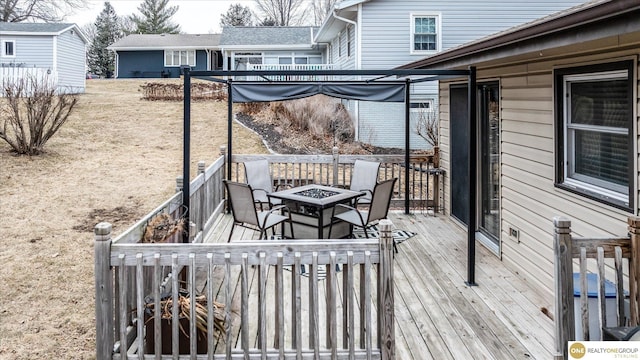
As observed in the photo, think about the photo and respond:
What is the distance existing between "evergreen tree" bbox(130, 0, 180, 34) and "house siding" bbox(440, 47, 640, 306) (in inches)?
1649

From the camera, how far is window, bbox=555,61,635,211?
356 cm

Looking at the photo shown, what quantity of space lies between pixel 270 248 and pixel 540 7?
15.8 meters

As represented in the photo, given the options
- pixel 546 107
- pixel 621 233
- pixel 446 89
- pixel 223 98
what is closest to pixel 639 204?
pixel 621 233

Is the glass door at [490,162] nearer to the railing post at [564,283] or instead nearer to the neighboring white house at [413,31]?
the railing post at [564,283]

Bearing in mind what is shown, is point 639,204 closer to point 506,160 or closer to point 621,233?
point 621,233

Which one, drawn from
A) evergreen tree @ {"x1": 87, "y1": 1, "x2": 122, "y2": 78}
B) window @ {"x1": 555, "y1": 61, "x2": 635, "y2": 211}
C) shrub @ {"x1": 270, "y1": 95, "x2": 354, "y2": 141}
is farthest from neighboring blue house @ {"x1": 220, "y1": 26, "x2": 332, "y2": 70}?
evergreen tree @ {"x1": 87, "y1": 1, "x2": 122, "y2": 78}

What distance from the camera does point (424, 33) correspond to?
1571cm

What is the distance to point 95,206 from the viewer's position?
29.1 ft

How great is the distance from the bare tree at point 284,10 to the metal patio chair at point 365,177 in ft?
107

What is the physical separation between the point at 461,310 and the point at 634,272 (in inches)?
63.3

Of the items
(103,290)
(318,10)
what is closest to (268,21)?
(318,10)

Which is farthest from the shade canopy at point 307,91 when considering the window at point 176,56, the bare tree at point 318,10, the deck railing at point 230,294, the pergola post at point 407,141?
the bare tree at point 318,10

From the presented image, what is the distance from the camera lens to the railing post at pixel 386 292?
10.1 feet

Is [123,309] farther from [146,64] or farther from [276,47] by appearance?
[146,64]
